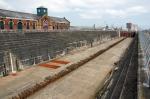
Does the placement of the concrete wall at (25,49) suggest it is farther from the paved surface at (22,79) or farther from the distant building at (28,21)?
the distant building at (28,21)

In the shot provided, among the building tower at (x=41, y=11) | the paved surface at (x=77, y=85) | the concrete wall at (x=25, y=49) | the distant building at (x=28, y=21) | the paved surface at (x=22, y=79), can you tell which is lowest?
the paved surface at (x=77, y=85)

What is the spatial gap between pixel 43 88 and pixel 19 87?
2.65 m

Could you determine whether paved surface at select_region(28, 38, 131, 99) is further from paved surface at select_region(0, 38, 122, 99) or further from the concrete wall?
the concrete wall

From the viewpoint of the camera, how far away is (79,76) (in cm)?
2997

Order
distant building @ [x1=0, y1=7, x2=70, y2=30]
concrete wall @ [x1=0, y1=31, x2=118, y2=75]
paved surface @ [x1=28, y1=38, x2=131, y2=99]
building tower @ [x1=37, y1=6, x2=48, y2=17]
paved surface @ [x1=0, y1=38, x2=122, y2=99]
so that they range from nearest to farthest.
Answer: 1. paved surface @ [x1=28, y1=38, x2=131, y2=99]
2. paved surface @ [x1=0, y1=38, x2=122, y2=99]
3. concrete wall @ [x1=0, y1=31, x2=118, y2=75]
4. distant building @ [x1=0, y1=7, x2=70, y2=30]
5. building tower @ [x1=37, y1=6, x2=48, y2=17]

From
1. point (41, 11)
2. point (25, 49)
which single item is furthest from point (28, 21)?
point (25, 49)

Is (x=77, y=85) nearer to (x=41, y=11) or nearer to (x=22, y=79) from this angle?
(x=22, y=79)

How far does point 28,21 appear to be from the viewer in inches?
2901

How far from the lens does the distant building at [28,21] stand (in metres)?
63.7

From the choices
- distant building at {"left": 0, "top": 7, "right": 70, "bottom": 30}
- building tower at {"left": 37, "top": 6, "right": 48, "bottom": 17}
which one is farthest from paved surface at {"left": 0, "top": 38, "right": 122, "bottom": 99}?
building tower at {"left": 37, "top": 6, "right": 48, "bottom": 17}

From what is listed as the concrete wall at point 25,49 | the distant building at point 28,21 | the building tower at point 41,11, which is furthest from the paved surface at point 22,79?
the building tower at point 41,11

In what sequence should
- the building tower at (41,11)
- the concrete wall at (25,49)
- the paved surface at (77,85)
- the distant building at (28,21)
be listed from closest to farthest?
the paved surface at (77,85) → the concrete wall at (25,49) → the distant building at (28,21) → the building tower at (41,11)

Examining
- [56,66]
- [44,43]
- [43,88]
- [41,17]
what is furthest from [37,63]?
[41,17]

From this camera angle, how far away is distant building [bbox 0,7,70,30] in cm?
6369
